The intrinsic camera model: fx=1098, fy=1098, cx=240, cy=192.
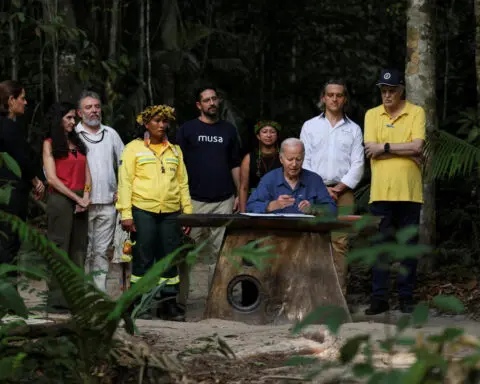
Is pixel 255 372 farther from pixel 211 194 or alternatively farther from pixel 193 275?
pixel 193 275

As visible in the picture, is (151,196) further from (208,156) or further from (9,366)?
(9,366)

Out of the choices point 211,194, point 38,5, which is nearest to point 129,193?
point 211,194

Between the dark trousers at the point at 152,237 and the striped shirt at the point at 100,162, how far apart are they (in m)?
0.58

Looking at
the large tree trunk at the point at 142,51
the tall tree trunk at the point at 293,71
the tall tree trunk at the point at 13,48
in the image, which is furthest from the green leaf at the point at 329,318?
the tall tree trunk at the point at 293,71

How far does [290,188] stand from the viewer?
845 cm

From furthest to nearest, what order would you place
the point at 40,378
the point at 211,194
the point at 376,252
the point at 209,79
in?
the point at 209,79, the point at 211,194, the point at 40,378, the point at 376,252

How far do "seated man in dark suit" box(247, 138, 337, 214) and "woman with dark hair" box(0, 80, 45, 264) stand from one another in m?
1.80

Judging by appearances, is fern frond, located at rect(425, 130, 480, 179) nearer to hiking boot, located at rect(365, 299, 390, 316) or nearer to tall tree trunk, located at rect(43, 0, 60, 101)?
hiking boot, located at rect(365, 299, 390, 316)

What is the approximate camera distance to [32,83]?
15438mm

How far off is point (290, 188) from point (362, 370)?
5212mm

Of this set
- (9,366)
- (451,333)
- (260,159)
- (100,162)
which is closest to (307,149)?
(260,159)

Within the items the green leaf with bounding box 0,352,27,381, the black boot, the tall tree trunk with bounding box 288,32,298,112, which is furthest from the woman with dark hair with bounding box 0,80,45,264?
the tall tree trunk with bounding box 288,32,298,112

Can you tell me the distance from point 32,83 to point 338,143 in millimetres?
7453

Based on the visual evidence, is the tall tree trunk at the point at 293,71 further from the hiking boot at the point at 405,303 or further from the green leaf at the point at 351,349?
the green leaf at the point at 351,349
